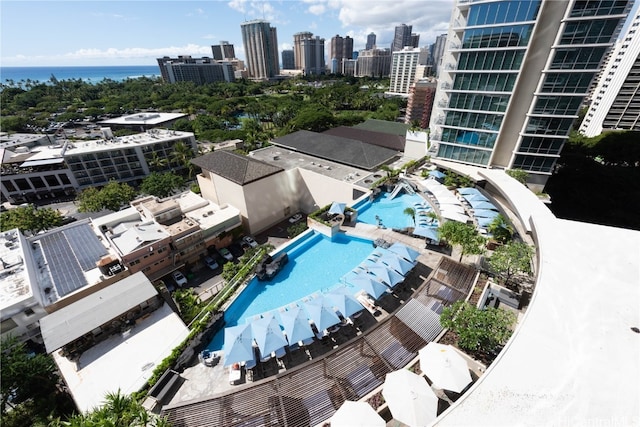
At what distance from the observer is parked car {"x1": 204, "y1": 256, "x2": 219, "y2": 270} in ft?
110

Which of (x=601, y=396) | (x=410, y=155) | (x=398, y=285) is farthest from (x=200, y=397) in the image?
(x=410, y=155)

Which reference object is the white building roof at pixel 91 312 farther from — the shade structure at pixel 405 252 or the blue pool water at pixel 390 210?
the blue pool water at pixel 390 210

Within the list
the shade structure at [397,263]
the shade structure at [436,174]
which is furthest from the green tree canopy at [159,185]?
the shade structure at [436,174]

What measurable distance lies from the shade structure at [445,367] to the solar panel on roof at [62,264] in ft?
103

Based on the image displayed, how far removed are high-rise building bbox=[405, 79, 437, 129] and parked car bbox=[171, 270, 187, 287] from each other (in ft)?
288

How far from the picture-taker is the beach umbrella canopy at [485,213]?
27219 mm

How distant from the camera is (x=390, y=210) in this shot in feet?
104

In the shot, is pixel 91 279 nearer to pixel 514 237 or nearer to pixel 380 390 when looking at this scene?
pixel 380 390

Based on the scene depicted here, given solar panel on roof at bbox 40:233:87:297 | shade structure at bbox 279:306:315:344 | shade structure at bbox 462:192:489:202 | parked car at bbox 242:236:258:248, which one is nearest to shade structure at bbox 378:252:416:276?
shade structure at bbox 279:306:315:344

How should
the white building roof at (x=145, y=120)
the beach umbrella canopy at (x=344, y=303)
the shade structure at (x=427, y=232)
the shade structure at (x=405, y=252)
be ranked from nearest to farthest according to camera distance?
the beach umbrella canopy at (x=344, y=303), the shade structure at (x=405, y=252), the shade structure at (x=427, y=232), the white building roof at (x=145, y=120)

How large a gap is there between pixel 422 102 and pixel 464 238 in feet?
291

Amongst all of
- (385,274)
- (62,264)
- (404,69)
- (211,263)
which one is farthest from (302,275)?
(404,69)

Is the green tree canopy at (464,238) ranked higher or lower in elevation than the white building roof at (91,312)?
higher

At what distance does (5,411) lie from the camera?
17.8 m
